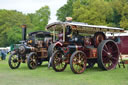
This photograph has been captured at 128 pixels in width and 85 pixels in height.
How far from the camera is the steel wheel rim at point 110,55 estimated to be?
9828 millimetres

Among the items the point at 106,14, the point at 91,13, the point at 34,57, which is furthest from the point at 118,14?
the point at 34,57

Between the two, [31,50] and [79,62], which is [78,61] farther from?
[31,50]

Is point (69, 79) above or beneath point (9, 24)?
beneath

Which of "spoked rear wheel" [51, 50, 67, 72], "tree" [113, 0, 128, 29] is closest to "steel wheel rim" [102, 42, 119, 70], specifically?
"spoked rear wheel" [51, 50, 67, 72]

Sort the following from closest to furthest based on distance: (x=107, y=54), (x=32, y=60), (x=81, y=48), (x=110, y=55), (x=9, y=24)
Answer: (x=81, y=48) → (x=107, y=54) → (x=110, y=55) → (x=32, y=60) → (x=9, y=24)

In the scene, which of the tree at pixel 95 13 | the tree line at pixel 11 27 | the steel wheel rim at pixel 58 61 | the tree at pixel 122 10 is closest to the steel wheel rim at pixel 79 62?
the steel wheel rim at pixel 58 61

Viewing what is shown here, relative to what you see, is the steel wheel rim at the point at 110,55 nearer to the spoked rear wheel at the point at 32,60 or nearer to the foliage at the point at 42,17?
the spoked rear wheel at the point at 32,60

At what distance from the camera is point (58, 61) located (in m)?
9.65

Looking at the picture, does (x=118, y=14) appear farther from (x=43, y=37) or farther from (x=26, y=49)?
(x=26, y=49)

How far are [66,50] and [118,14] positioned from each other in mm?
27452

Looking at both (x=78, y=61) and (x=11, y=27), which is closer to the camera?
(x=78, y=61)

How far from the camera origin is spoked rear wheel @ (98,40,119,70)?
370 inches

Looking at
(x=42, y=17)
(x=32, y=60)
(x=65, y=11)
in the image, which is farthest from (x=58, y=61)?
(x=65, y=11)

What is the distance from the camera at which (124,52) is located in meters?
17.2
